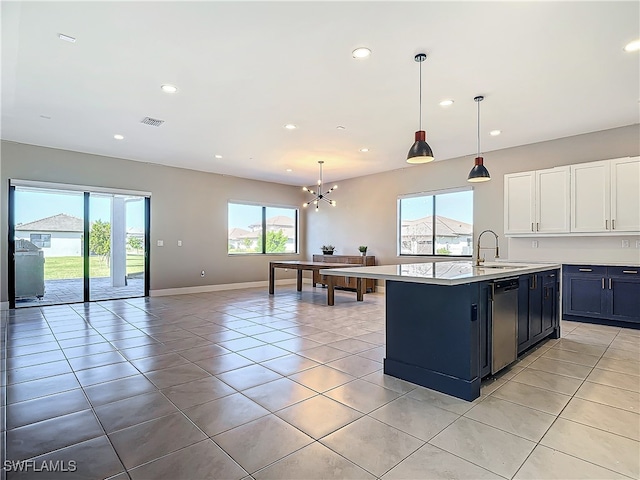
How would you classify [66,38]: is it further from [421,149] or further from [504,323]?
[504,323]

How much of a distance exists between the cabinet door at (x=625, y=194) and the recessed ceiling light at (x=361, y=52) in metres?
4.11

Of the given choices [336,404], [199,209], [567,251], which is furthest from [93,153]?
[567,251]

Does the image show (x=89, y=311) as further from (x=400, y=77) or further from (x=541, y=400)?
(x=541, y=400)

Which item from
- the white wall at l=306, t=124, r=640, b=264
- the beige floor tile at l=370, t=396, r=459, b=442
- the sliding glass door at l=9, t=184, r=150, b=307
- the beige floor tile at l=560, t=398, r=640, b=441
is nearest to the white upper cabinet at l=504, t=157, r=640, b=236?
the white wall at l=306, t=124, r=640, b=264

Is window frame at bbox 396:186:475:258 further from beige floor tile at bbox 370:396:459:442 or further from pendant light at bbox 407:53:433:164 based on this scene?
beige floor tile at bbox 370:396:459:442

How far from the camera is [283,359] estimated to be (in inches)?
135

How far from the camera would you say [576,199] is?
16.9 ft

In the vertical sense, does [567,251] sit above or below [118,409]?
above

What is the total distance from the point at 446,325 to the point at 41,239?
23.1ft

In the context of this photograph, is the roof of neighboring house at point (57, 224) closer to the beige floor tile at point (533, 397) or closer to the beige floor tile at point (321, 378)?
the beige floor tile at point (321, 378)

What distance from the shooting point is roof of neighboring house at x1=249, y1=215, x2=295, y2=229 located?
967cm

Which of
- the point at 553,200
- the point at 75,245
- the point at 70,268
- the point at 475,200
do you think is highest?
the point at 475,200

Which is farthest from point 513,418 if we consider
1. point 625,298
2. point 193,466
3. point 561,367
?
point 625,298

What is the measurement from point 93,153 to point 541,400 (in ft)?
25.7
